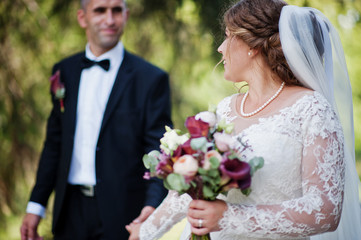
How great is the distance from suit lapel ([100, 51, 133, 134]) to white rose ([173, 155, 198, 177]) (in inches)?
64.2

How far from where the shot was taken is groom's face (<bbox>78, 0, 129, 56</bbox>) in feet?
12.0

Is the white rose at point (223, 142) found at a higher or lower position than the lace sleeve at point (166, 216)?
higher

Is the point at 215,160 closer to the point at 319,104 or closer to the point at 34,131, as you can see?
the point at 319,104

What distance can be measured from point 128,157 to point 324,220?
5.67ft

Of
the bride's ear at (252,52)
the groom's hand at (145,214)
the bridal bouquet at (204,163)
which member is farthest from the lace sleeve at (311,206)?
the groom's hand at (145,214)

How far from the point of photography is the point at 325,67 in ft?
7.67

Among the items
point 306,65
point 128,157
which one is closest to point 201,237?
point 306,65

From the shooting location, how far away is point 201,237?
2074 mm

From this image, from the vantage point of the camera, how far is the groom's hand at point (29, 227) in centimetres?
355

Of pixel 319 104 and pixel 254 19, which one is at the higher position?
pixel 254 19

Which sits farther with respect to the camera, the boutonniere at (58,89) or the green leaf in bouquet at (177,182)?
the boutonniere at (58,89)

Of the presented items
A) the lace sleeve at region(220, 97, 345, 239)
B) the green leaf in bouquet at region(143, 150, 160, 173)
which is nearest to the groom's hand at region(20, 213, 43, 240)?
the green leaf in bouquet at region(143, 150, 160, 173)

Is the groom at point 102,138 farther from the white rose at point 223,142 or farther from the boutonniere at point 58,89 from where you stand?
the white rose at point 223,142

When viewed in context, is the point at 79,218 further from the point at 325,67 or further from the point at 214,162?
the point at 325,67
